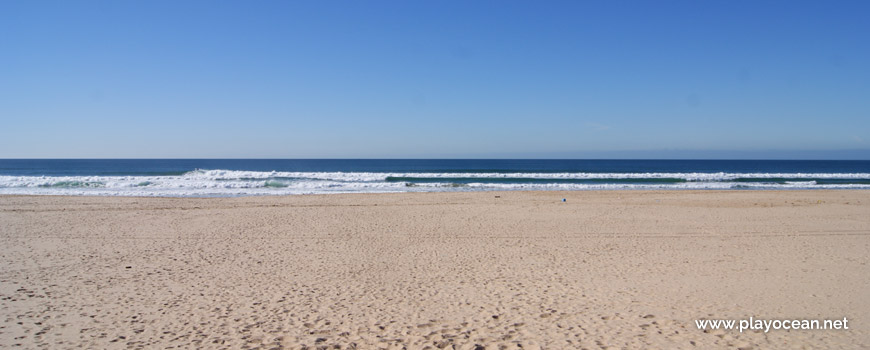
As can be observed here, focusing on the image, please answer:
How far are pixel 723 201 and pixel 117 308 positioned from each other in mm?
20031

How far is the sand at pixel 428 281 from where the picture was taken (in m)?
4.77

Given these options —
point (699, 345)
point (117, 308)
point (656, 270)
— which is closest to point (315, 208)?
point (117, 308)

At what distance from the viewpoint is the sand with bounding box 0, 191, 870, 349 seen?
188 inches

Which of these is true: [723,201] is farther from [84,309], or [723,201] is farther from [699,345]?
[84,309]

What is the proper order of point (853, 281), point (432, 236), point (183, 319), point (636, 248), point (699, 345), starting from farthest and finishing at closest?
point (432, 236), point (636, 248), point (853, 281), point (183, 319), point (699, 345)

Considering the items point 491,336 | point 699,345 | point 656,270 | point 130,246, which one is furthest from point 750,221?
point 130,246

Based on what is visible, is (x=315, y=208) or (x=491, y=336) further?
(x=315, y=208)

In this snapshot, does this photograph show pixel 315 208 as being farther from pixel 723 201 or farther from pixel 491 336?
pixel 723 201

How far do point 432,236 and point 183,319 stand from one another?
621 cm

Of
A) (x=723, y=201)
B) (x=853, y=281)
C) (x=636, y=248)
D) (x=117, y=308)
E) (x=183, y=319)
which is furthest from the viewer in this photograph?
(x=723, y=201)

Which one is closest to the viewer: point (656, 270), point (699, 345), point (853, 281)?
point (699, 345)

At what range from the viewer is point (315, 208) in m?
16.1

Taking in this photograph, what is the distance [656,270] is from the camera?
7426mm

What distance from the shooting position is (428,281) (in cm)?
688
